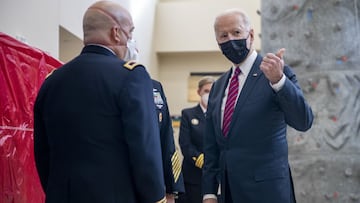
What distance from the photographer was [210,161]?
1993 mm

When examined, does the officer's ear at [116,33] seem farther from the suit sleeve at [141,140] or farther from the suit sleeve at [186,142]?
the suit sleeve at [186,142]

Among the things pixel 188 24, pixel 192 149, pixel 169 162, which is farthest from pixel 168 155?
pixel 188 24

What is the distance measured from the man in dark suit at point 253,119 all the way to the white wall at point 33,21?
1.18 meters

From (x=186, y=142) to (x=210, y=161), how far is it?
1553 millimetres

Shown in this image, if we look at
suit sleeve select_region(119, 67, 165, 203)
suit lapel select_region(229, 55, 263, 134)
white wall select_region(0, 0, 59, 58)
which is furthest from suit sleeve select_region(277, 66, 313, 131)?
white wall select_region(0, 0, 59, 58)

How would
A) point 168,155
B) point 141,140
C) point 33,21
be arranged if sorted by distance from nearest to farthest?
point 141,140
point 168,155
point 33,21

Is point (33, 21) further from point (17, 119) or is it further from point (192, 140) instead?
point (192, 140)

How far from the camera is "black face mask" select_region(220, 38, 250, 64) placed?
6.16 feet

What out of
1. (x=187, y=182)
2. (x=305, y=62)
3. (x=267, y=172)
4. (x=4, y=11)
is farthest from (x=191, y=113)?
(x=267, y=172)

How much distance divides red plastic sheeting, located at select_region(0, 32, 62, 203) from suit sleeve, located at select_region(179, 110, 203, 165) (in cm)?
149

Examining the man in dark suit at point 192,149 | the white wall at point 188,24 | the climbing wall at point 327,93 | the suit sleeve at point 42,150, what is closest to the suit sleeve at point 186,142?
the man in dark suit at point 192,149

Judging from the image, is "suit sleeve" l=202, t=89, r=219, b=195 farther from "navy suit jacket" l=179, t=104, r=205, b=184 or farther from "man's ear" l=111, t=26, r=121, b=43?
"navy suit jacket" l=179, t=104, r=205, b=184

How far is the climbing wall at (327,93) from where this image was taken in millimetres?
2820

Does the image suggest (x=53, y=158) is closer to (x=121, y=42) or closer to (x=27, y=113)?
(x=121, y=42)
